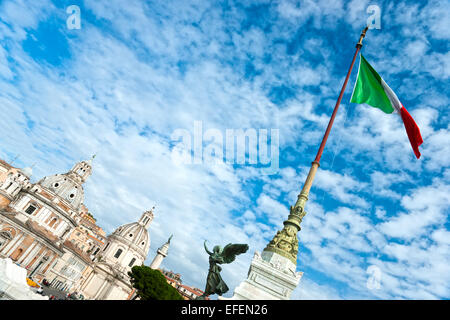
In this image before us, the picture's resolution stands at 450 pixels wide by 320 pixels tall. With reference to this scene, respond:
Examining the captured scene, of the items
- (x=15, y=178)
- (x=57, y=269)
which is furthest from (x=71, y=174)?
(x=57, y=269)

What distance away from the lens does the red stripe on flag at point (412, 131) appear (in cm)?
1617

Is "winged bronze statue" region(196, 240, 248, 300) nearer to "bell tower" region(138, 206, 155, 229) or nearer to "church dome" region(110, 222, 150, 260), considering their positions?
"church dome" region(110, 222, 150, 260)

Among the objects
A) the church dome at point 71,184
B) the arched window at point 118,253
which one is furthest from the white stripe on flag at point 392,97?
the church dome at point 71,184

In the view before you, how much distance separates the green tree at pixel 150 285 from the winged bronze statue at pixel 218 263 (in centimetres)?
2724

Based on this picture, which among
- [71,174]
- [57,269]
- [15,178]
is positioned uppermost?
[71,174]

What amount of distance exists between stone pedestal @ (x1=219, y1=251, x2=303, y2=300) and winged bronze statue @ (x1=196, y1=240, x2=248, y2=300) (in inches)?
→ 40.3
